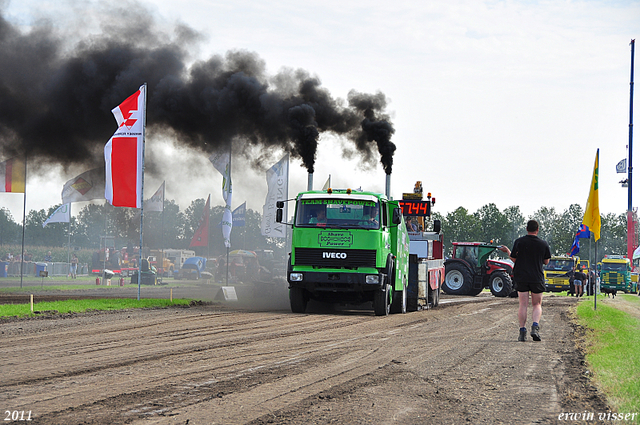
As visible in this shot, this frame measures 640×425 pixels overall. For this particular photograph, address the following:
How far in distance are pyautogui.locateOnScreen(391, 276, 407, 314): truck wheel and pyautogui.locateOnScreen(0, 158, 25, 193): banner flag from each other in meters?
17.4

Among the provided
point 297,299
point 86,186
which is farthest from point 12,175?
point 297,299

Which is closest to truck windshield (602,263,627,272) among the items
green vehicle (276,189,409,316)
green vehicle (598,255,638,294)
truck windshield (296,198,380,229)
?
green vehicle (598,255,638,294)

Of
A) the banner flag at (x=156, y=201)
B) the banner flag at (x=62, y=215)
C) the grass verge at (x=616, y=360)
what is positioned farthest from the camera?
the banner flag at (x=156, y=201)

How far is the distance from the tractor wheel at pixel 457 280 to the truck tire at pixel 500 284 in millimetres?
1168

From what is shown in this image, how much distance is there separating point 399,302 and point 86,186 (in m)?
16.1

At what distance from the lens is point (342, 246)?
16422mm

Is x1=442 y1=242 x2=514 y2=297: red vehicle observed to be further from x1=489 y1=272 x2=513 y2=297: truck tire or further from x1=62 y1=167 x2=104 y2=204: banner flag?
x1=62 y1=167 x2=104 y2=204: banner flag

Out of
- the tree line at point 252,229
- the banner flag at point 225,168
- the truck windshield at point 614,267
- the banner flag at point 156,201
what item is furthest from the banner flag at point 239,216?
the tree line at point 252,229

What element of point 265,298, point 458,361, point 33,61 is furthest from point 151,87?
point 458,361

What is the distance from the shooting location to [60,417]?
5.31 meters

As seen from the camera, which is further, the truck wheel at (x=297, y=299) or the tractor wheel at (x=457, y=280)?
the tractor wheel at (x=457, y=280)

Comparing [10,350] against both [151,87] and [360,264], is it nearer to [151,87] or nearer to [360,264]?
[360,264]

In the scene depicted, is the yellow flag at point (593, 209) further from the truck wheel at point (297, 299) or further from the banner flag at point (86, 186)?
the banner flag at point (86, 186)

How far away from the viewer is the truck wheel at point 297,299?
683 inches
